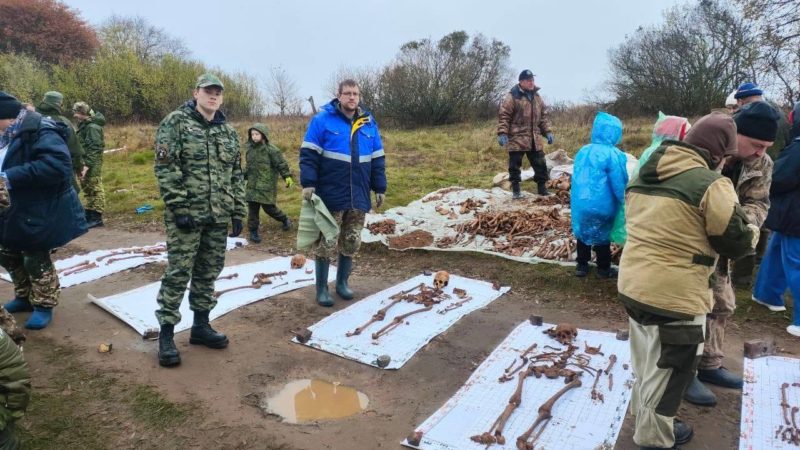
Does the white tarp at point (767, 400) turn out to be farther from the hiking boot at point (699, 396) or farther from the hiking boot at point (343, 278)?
the hiking boot at point (343, 278)

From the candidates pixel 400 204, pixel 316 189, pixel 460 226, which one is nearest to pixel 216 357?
pixel 316 189

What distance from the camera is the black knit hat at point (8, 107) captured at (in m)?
4.29

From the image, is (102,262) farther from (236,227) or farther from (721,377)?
(721,377)

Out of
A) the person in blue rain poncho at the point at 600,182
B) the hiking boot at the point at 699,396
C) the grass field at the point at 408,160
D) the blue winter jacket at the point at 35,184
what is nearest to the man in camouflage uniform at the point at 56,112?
the grass field at the point at 408,160

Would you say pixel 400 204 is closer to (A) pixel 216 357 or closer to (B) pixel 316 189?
(B) pixel 316 189

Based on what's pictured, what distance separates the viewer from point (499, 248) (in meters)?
7.11

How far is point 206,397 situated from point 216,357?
68 cm

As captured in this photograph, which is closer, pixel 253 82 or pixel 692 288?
pixel 692 288

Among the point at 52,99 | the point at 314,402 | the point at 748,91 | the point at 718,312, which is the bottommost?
the point at 314,402

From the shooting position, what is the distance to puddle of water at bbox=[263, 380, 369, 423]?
3.67m

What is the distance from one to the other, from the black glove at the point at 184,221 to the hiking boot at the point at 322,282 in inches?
69.7

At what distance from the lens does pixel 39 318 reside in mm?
4992

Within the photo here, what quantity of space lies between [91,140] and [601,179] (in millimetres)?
8945

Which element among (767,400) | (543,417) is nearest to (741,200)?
(767,400)
